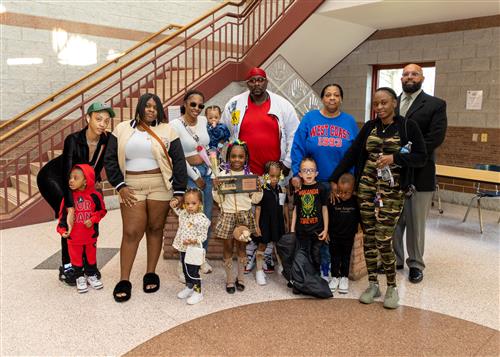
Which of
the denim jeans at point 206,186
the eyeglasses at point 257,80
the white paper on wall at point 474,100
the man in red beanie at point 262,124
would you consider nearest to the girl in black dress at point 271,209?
the man in red beanie at point 262,124

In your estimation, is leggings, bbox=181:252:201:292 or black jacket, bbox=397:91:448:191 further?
black jacket, bbox=397:91:448:191

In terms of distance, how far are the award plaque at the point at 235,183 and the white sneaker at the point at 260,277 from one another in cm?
73

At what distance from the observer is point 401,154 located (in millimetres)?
2705

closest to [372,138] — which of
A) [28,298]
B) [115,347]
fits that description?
[115,347]

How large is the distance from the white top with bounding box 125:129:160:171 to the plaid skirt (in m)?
0.63

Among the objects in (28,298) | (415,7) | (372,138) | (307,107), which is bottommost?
(28,298)

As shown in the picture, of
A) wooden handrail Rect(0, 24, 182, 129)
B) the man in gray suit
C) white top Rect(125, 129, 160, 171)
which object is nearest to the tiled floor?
the man in gray suit

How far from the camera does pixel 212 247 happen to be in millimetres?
3816

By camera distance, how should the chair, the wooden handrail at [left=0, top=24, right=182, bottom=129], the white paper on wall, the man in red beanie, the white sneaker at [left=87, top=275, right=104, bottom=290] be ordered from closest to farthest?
the white sneaker at [left=87, top=275, right=104, bottom=290] → the man in red beanie → the chair → the wooden handrail at [left=0, top=24, right=182, bottom=129] → the white paper on wall

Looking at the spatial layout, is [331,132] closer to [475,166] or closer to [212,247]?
[212,247]

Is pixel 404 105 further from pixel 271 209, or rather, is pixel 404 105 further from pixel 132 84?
pixel 132 84

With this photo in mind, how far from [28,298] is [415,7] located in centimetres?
558

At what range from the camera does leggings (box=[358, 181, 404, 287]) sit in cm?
279

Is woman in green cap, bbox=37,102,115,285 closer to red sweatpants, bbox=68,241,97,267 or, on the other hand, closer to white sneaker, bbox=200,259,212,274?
red sweatpants, bbox=68,241,97,267
